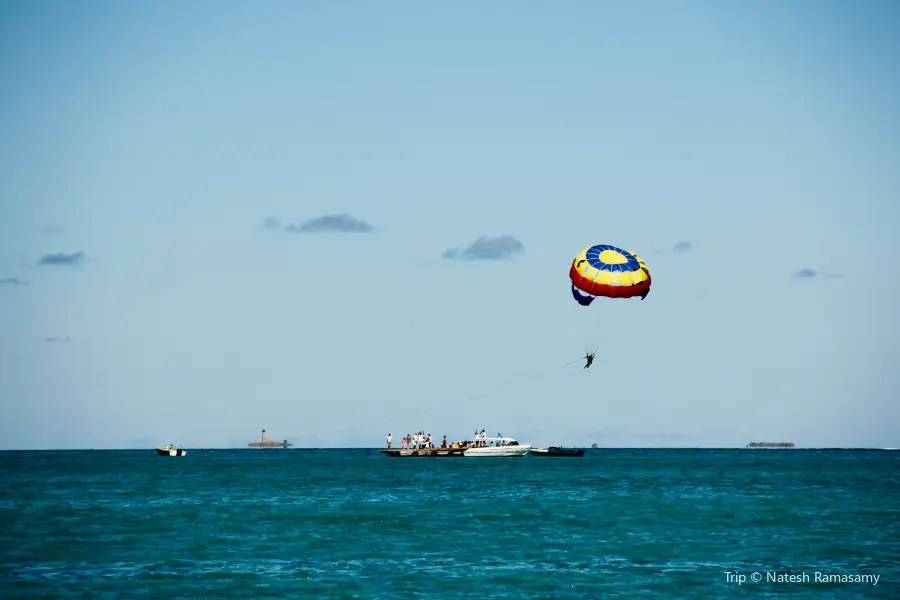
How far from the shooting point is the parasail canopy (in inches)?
2324

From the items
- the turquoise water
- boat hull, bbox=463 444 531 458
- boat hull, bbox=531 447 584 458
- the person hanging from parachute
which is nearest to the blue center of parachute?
the person hanging from parachute

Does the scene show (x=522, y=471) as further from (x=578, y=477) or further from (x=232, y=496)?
(x=232, y=496)

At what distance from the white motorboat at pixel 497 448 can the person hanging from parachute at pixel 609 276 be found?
7909 cm

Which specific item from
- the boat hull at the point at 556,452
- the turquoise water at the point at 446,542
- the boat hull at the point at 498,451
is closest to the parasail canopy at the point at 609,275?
the turquoise water at the point at 446,542

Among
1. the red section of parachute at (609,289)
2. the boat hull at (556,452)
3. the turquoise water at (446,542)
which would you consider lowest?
the turquoise water at (446,542)

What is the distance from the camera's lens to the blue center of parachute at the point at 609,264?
5959cm

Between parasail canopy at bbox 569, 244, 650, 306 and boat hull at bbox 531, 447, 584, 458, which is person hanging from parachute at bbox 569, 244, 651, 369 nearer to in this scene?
parasail canopy at bbox 569, 244, 650, 306

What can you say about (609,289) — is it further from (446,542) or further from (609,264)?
(446,542)

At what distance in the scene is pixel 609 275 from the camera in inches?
2329

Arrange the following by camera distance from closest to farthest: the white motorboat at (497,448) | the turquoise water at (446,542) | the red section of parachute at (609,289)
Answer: the turquoise water at (446,542) < the red section of parachute at (609,289) < the white motorboat at (497,448)

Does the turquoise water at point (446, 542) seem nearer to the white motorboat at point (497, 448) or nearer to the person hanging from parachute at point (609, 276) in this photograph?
the person hanging from parachute at point (609, 276)

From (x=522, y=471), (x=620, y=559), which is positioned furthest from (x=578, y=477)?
(x=620, y=559)

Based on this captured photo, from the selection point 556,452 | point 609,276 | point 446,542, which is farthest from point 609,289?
point 556,452

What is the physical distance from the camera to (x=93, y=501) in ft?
216
